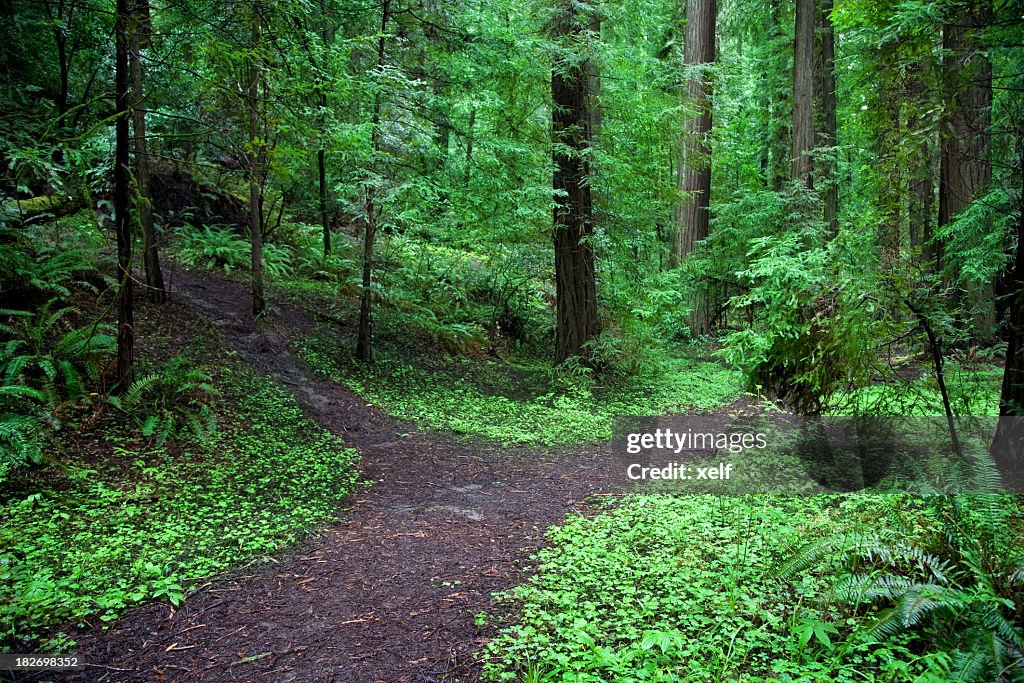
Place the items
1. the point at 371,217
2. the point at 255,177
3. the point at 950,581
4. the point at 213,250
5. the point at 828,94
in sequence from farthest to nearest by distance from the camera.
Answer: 1. the point at 828,94
2. the point at 213,250
3. the point at 255,177
4. the point at 371,217
5. the point at 950,581

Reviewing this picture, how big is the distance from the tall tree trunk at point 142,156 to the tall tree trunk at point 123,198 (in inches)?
4.0

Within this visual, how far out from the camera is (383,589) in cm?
391

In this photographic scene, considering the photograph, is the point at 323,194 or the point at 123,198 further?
the point at 323,194

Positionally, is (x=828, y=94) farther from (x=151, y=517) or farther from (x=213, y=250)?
(x=151, y=517)

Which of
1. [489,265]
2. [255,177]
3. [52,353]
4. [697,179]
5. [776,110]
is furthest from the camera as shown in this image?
[776,110]

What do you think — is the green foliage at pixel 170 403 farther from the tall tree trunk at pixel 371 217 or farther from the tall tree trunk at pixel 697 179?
the tall tree trunk at pixel 697 179

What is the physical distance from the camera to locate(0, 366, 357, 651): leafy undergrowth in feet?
11.6

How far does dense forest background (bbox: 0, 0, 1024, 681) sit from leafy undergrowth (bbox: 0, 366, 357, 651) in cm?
3

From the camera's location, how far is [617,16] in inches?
350

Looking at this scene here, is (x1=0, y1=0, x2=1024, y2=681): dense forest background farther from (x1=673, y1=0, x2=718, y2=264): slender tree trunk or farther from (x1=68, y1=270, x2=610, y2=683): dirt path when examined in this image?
(x1=68, y1=270, x2=610, y2=683): dirt path

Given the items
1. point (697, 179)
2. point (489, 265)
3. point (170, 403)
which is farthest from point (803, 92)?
point (170, 403)

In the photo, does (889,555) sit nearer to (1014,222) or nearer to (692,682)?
(692,682)

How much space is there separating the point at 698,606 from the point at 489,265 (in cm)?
887

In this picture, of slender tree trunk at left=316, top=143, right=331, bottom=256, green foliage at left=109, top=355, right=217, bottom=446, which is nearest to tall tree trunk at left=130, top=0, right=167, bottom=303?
green foliage at left=109, top=355, right=217, bottom=446
